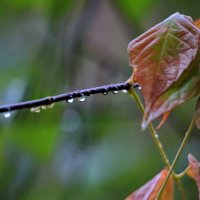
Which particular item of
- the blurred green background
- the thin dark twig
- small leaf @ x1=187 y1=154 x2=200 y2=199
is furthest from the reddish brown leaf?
the blurred green background

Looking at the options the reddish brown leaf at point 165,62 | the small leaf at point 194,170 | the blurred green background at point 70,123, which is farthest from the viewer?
the blurred green background at point 70,123

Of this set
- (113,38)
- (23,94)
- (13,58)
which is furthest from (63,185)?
(113,38)

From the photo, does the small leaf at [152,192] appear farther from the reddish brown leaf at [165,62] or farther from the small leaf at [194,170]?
the reddish brown leaf at [165,62]

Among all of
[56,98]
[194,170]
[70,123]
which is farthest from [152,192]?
[70,123]

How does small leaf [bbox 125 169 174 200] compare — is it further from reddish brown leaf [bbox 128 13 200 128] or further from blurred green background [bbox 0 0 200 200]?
blurred green background [bbox 0 0 200 200]

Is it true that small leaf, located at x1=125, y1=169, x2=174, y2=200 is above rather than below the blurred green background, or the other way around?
below

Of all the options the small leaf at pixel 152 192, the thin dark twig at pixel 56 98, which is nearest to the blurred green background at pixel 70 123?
the small leaf at pixel 152 192
